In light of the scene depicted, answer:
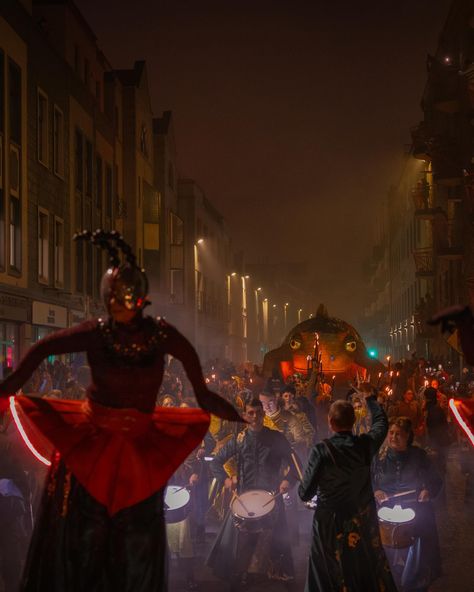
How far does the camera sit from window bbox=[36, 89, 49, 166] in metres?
26.4

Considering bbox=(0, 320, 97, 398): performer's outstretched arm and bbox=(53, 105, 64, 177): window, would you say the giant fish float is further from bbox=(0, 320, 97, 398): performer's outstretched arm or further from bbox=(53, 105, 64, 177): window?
bbox=(0, 320, 97, 398): performer's outstretched arm

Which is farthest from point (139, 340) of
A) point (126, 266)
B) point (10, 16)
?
point (10, 16)

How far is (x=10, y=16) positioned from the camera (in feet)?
77.4

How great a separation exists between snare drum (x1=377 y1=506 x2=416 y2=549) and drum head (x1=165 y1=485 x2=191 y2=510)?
81.1 inches

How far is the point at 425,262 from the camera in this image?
146 ft

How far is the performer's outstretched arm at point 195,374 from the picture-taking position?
5.81m

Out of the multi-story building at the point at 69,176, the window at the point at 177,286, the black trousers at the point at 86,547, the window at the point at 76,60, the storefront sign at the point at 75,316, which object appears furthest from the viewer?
the window at the point at 177,286

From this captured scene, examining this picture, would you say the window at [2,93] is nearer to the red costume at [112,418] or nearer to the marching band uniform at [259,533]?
the marching band uniform at [259,533]

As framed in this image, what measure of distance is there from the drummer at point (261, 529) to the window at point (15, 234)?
49.1ft

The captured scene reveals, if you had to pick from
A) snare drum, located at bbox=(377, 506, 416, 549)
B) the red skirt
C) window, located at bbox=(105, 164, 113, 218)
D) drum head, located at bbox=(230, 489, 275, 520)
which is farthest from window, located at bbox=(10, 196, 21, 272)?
the red skirt

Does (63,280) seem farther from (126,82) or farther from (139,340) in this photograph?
(139,340)

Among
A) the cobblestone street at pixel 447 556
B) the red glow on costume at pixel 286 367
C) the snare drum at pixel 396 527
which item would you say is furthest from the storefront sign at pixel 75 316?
the snare drum at pixel 396 527

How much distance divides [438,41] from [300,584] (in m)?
35.1

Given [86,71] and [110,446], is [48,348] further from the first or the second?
[86,71]
